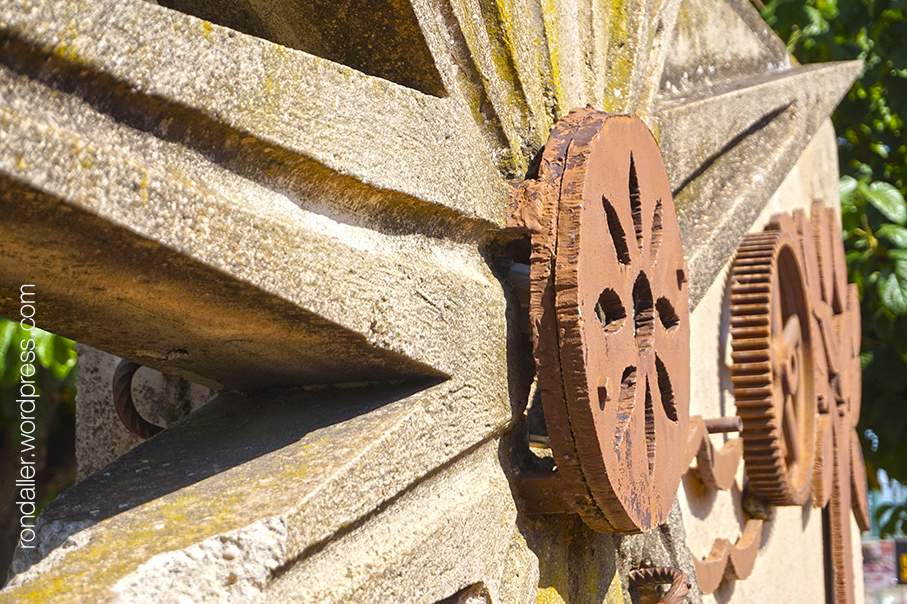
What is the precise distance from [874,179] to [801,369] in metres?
1.65

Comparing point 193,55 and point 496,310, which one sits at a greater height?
point 193,55

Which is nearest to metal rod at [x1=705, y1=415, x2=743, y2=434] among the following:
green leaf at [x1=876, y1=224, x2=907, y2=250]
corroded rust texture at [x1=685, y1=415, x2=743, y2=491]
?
corroded rust texture at [x1=685, y1=415, x2=743, y2=491]

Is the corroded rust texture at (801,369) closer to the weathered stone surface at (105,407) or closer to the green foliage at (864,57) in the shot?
the green foliage at (864,57)

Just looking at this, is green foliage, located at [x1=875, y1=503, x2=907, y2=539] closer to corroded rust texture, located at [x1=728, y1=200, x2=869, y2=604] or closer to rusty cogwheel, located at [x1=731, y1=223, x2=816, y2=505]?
corroded rust texture, located at [x1=728, y1=200, x2=869, y2=604]

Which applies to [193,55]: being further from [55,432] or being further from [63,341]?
[55,432]

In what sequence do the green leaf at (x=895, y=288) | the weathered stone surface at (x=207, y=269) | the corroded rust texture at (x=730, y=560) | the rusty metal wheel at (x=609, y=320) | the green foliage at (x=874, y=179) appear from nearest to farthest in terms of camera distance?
the weathered stone surface at (x=207, y=269), the rusty metal wheel at (x=609, y=320), the corroded rust texture at (x=730, y=560), the green leaf at (x=895, y=288), the green foliage at (x=874, y=179)

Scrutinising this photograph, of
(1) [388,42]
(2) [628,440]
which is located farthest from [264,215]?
(2) [628,440]

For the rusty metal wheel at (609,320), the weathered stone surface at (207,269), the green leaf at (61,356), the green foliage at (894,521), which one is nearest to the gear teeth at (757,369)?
the rusty metal wheel at (609,320)

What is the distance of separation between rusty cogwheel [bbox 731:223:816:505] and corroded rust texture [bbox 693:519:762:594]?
9 cm

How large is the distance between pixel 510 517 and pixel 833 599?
1.86 meters

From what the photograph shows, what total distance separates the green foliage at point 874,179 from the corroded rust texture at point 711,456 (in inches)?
58.8

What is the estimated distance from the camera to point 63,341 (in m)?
2.22

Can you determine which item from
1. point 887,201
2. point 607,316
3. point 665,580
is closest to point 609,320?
point 607,316

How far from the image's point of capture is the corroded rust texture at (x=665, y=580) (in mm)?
1232
